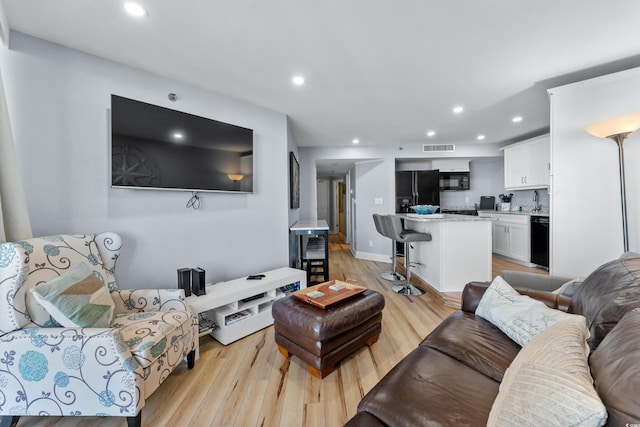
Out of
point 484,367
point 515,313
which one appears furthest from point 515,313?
point 484,367

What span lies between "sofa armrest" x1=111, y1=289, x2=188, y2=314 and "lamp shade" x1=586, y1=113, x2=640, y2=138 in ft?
10.7

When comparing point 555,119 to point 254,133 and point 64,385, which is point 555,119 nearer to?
point 254,133

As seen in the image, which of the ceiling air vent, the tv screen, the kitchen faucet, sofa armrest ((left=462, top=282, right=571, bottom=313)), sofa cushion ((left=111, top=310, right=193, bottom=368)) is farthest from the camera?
the ceiling air vent

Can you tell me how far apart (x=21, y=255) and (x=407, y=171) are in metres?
5.38

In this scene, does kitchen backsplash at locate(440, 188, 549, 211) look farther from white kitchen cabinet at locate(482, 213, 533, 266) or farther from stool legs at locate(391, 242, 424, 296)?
stool legs at locate(391, 242, 424, 296)

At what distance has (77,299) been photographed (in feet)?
4.25

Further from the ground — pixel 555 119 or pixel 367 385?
pixel 555 119

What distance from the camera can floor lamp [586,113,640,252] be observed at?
1.72 metres

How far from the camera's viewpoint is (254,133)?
2.88 metres

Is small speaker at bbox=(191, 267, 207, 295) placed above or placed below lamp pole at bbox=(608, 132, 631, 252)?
below

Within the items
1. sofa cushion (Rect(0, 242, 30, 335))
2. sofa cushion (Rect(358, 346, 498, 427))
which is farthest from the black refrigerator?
sofa cushion (Rect(0, 242, 30, 335))

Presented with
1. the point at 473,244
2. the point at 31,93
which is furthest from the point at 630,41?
the point at 31,93

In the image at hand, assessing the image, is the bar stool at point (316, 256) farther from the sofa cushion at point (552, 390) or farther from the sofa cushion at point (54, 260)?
the sofa cushion at point (552, 390)

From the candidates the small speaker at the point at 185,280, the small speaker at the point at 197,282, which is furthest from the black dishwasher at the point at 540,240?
the small speaker at the point at 185,280
